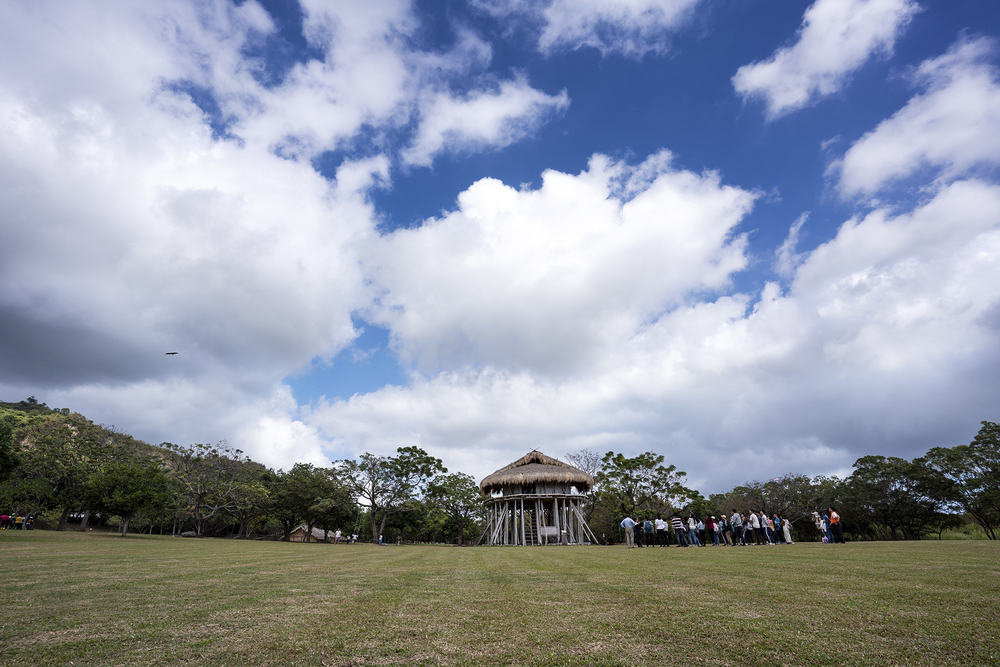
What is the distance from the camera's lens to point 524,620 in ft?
16.0

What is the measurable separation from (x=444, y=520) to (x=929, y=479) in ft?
134

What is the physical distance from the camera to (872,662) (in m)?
3.25

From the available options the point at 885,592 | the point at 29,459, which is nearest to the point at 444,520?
the point at 29,459

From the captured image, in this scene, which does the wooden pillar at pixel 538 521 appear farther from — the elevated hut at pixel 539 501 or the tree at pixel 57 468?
Answer: the tree at pixel 57 468

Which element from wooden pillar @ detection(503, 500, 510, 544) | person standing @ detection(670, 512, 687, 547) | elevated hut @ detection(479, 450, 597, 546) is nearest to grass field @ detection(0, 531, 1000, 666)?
person standing @ detection(670, 512, 687, 547)

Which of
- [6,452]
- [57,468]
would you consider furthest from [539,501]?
[57,468]

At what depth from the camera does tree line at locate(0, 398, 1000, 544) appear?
103 feet

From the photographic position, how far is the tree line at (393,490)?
3144 centimetres

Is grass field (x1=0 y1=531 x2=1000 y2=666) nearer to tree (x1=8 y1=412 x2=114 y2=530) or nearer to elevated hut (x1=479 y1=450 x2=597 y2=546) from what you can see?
elevated hut (x1=479 y1=450 x2=597 y2=546)

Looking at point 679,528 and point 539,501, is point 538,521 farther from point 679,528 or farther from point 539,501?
point 679,528

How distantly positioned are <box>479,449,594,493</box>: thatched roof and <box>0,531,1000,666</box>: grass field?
3236cm

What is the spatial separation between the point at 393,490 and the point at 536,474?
48.9 ft

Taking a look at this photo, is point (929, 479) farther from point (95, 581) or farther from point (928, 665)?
point (95, 581)

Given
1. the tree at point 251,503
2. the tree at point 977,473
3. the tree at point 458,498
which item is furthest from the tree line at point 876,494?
the tree at point 251,503
